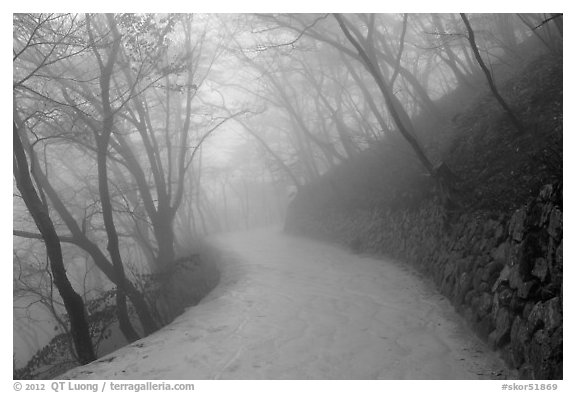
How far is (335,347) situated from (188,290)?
7986mm

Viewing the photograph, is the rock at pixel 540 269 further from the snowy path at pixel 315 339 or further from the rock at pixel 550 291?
the snowy path at pixel 315 339

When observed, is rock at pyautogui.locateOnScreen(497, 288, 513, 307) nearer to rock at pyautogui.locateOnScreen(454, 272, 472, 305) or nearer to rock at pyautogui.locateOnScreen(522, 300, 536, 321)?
rock at pyautogui.locateOnScreen(522, 300, 536, 321)

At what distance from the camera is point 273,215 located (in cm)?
4681

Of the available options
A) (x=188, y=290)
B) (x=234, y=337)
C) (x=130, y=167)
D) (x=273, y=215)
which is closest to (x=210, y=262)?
(x=188, y=290)

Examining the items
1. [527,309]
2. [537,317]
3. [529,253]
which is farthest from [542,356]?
[529,253]

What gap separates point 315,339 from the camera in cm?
517

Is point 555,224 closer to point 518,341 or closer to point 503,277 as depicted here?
point 503,277

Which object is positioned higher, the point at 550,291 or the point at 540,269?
the point at 540,269

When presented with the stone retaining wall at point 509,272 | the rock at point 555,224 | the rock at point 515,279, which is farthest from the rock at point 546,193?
the rock at point 515,279

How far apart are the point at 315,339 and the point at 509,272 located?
102 inches

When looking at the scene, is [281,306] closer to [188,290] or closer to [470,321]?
[470,321]

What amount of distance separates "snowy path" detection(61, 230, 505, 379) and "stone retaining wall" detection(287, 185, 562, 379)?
331 millimetres

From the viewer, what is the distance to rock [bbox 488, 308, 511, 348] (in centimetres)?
427
